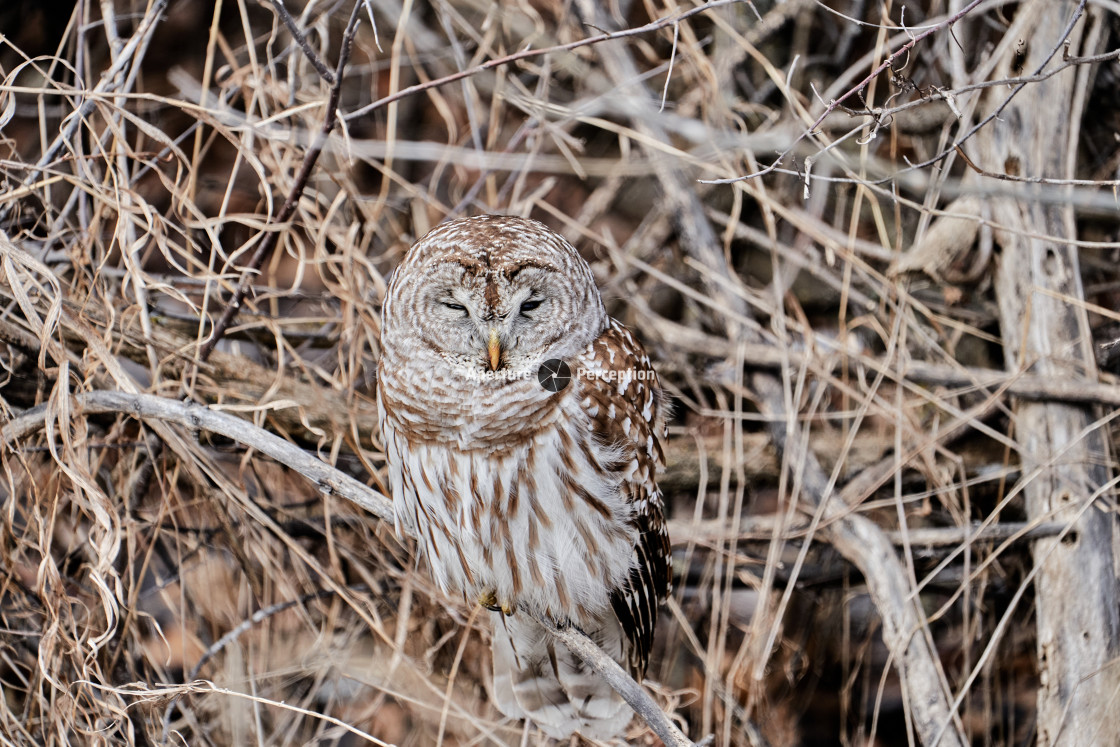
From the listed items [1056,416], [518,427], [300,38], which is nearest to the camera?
[300,38]

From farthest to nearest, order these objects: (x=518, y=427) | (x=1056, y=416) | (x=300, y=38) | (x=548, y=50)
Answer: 1. (x=1056, y=416)
2. (x=518, y=427)
3. (x=548, y=50)
4. (x=300, y=38)

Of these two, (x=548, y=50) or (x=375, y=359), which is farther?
(x=375, y=359)

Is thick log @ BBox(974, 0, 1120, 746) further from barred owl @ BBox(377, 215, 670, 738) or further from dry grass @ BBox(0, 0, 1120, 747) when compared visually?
barred owl @ BBox(377, 215, 670, 738)

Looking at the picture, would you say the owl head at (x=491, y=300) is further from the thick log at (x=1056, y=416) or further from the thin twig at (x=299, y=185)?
the thick log at (x=1056, y=416)

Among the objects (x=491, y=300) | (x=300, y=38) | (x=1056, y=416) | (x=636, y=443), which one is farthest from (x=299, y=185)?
(x=1056, y=416)

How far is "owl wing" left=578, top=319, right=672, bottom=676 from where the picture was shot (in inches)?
81.0

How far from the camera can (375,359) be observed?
8.98ft

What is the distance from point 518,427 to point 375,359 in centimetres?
91

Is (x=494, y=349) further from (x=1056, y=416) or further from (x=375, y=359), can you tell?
(x=1056, y=416)

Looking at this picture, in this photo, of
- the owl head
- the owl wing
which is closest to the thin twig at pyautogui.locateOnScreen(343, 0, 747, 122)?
the owl head

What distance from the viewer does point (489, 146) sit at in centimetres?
305

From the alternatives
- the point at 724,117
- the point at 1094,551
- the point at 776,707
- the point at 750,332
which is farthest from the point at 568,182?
the point at 1094,551

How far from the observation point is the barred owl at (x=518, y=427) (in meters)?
1.95

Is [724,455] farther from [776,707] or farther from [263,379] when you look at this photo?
[263,379]
